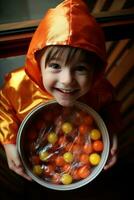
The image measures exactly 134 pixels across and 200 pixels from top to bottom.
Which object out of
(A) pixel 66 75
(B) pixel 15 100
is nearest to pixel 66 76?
(A) pixel 66 75

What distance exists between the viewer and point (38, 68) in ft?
2.87

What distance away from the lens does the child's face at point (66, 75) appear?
0.80 m

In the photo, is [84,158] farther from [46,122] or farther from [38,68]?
[38,68]

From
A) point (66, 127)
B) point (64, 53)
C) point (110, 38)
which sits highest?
point (64, 53)

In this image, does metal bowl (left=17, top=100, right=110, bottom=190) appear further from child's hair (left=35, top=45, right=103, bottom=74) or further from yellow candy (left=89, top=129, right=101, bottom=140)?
child's hair (left=35, top=45, right=103, bottom=74)

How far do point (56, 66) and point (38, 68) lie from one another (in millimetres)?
76

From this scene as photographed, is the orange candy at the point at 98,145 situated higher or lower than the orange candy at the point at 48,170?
higher

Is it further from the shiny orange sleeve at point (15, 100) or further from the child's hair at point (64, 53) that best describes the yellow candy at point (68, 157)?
the child's hair at point (64, 53)

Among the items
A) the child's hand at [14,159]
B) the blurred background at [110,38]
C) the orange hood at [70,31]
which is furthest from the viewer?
the blurred background at [110,38]

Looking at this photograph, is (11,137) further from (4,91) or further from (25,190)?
(25,190)

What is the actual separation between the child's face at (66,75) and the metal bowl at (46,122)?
0.28 ft

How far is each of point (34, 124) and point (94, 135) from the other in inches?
6.2

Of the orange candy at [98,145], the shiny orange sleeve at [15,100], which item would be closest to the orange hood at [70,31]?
the shiny orange sleeve at [15,100]

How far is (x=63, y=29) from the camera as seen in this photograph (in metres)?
0.78
